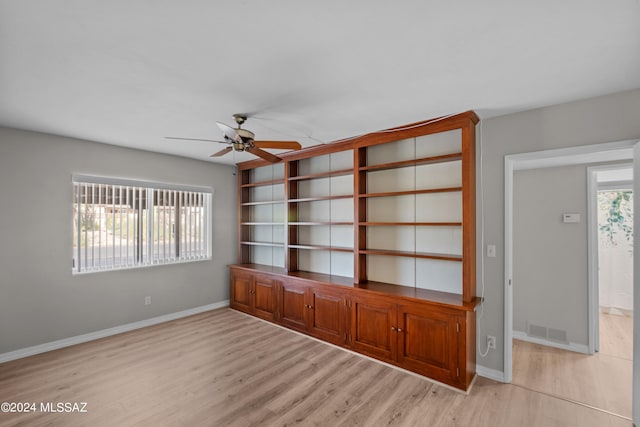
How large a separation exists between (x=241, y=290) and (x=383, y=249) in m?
2.58

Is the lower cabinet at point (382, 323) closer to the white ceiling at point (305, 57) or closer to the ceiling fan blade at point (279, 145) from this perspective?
the ceiling fan blade at point (279, 145)

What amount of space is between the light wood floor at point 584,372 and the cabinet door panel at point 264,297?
9.75ft

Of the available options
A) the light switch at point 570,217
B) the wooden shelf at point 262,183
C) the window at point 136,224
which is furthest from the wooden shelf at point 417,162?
the window at point 136,224

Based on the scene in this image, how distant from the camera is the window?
3645 mm

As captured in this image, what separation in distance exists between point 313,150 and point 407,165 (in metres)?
1.36

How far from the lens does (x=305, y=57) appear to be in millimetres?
1809

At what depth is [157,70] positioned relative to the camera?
196 centimetres

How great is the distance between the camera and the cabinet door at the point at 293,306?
12.5 feet

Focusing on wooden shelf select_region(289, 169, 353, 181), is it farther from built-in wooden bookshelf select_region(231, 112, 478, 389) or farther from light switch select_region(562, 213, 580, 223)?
light switch select_region(562, 213, 580, 223)

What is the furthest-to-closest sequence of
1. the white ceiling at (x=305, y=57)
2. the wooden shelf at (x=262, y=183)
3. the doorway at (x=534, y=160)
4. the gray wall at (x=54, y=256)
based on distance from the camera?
the wooden shelf at (x=262, y=183) < the gray wall at (x=54, y=256) < the doorway at (x=534, y=160) < the white ceiling at (x=305, y=57)

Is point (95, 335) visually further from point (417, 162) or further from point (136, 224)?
point (417, 162)

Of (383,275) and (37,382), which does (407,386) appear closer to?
(383,275)

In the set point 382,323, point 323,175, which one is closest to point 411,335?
point 382,323

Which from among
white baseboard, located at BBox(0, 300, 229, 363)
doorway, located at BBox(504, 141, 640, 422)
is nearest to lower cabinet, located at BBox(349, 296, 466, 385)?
doorway, located at BBox(504, 141, 640, 422)
